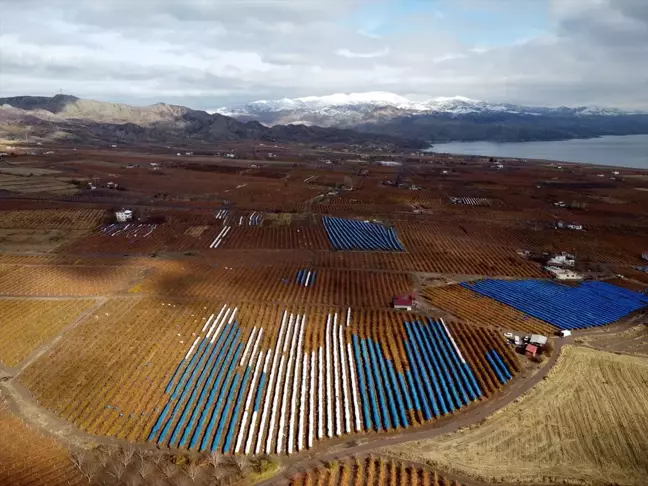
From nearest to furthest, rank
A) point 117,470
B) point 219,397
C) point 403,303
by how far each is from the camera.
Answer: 1. point 117,470
2. point 219,397
3. point 403,303

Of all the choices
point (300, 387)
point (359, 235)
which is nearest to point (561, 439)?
point (300, 387)

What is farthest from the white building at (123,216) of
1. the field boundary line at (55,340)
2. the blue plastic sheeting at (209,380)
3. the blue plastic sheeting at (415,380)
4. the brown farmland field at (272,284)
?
the blue plastic sheeting at (415,380)

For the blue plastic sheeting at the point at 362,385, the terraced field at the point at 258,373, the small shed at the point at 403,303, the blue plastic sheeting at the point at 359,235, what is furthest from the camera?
the blue plastic sheeting at the point at 359,235

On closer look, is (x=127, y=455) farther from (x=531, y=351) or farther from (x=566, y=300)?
(x=566, y=300)

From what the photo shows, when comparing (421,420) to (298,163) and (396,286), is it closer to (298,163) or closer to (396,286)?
(396,286)

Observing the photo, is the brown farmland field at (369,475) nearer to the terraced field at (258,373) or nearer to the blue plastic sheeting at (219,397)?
the terraced field at (258,373)

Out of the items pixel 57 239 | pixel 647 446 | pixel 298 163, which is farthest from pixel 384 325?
pixel 298 163
